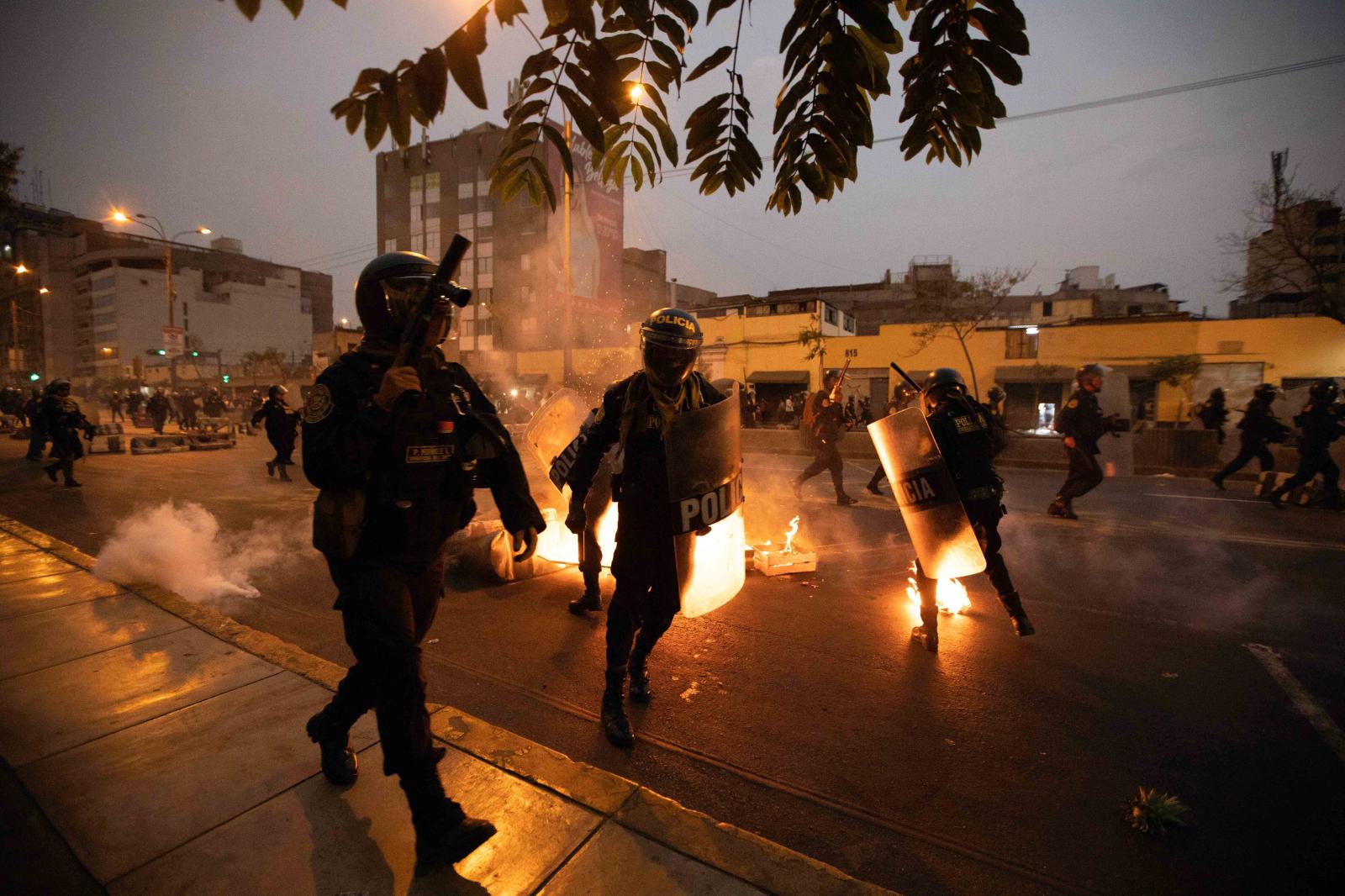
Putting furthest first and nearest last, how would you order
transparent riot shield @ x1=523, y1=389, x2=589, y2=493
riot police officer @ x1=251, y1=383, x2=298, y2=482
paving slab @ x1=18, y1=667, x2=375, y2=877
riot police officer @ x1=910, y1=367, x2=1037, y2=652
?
riot police officer @ x1=251, y1=383, x2=298, y2=482
transparent riot shield @ x1=523, y1=389, x2=589, y2=493
riot police officer @ x1=910, y1=367, x2=1037, y2=652
paving slab @ x1=18, y1=667, x2=375, y2=877

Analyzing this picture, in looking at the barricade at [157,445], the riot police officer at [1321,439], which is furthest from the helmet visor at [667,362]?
the barricade at [157,445]

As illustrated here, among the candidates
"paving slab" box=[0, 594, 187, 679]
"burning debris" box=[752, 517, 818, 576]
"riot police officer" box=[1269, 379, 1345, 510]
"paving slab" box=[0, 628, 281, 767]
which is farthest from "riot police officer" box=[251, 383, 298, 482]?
"riot police officer" box=[1269, 379, 1345, 510]

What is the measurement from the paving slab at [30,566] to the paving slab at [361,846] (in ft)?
15.5

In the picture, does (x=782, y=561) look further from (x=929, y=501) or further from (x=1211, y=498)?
(x=1211, y=498)

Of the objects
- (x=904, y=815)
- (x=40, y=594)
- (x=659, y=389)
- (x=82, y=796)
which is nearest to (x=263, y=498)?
(x=40, y=594)

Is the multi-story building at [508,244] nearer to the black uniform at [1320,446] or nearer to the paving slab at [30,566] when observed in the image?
the black uniform at [1320,446]

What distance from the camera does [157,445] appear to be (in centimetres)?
1811

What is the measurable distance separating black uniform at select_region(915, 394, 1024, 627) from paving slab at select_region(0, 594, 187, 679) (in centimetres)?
488

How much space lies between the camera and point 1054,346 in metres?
29.0

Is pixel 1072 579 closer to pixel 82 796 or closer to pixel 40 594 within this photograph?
pixel 82 796

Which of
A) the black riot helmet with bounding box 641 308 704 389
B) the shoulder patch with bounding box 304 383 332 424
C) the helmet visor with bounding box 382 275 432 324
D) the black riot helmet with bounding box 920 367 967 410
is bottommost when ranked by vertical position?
the shoulder patch with bounding box 304 383 332 424

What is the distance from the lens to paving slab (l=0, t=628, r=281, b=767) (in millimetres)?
2875

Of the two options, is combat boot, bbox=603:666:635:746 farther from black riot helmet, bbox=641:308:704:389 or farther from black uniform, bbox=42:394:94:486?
black uniform, bbox=42:394:94:486

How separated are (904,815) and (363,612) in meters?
2.15
